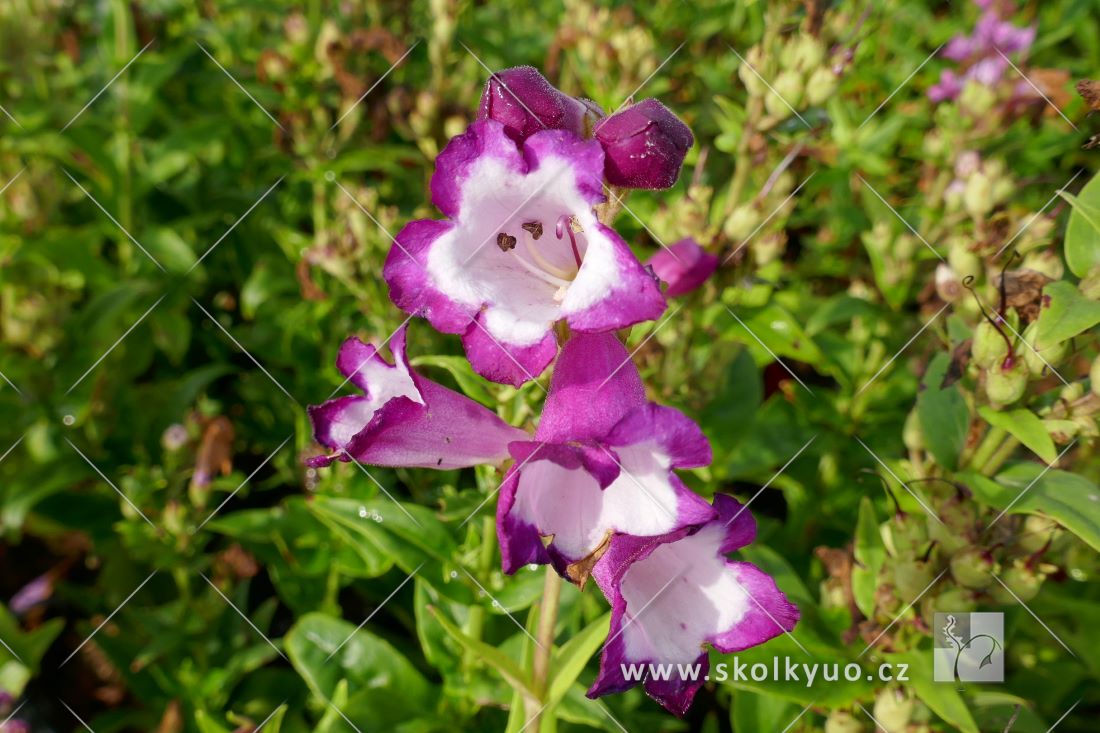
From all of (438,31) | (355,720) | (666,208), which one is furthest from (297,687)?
(438,31)

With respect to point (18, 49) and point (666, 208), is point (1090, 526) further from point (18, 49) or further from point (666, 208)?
point (18, 49)

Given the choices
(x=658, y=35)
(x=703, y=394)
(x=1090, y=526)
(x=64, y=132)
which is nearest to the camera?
(x=1090, y=526)

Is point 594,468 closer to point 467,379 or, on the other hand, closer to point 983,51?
point 467,379

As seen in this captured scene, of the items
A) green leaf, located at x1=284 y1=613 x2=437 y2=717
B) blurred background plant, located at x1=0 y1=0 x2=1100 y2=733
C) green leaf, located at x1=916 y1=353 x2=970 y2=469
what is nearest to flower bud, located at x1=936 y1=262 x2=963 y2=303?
blurred background plant, located at x1=0 y1=0 x2=1100 y2=733

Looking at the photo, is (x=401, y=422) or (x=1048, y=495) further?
(x=1048, y=495)

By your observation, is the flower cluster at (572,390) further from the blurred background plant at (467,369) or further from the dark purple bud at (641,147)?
the blurred background plant at (467,369)

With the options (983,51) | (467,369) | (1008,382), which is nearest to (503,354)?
(467,369)
